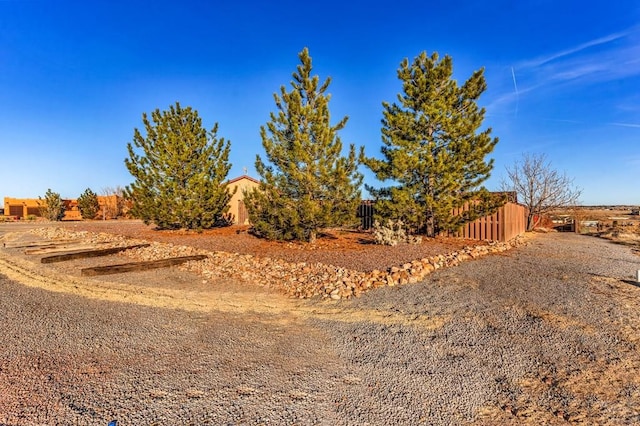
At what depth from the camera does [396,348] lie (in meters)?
3.57

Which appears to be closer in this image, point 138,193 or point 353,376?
point 353,376

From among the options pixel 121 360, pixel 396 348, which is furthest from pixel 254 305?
pixel 396 348

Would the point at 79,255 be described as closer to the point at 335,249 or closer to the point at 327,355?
the point at 335,249

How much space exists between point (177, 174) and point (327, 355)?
39.2ft

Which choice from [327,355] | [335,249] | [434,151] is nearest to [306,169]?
[335,249]

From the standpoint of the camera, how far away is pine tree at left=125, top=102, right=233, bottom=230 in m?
13.2

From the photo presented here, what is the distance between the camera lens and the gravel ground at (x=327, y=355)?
8.08ft

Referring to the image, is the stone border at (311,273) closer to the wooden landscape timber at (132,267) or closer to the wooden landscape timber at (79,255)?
the wooden landscape timber at (132,267)

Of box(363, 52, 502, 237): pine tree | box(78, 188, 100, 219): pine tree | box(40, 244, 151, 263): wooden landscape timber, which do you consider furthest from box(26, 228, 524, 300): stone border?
box(78, 188, 100, 219): pine tree

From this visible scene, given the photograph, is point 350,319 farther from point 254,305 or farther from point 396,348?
point 254,305

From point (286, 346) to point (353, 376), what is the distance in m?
0.94

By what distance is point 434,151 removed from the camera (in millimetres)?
12242

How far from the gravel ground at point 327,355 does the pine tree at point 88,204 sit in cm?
2721

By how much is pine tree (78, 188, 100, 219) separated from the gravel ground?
27.2 m
